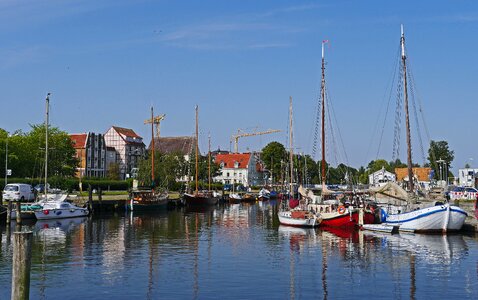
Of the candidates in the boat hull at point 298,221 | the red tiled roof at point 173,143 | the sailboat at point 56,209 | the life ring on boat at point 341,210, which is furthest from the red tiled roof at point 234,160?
the life ring on boat at point 341,210

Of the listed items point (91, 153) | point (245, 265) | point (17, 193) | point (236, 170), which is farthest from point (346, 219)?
point (236, 170)

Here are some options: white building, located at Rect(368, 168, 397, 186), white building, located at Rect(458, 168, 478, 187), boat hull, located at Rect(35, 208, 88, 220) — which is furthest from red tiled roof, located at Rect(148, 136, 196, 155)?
boat hull, located at Rect(35, 208, 88, 220)

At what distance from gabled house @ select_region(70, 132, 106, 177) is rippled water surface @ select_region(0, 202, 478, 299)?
103m

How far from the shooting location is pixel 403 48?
60062 mm

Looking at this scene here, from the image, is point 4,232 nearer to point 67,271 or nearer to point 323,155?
point 67,271

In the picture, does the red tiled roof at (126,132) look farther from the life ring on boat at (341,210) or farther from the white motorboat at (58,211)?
the life ring on boat at (341,210)

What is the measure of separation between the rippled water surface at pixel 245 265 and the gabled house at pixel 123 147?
Result: 387ft

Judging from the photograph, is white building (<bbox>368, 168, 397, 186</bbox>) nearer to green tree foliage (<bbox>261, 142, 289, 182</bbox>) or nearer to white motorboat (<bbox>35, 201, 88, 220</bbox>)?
green tree foliage (<bbox>261, 142, 289, 182</bbox>)

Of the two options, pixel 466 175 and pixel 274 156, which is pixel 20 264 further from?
pixel 274 156

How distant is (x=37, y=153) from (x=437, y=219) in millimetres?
83494

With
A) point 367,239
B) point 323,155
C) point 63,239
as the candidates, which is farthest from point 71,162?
point 367,239

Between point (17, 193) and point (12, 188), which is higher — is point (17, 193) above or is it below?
below

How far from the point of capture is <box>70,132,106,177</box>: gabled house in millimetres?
154750

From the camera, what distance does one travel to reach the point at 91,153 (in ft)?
518
